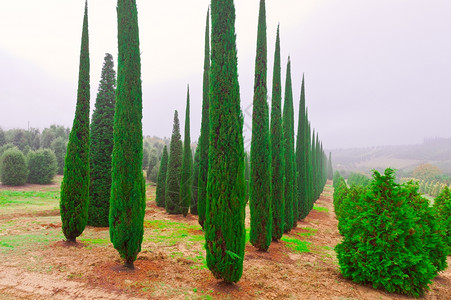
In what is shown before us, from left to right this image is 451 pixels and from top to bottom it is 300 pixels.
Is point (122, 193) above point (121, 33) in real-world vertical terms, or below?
below

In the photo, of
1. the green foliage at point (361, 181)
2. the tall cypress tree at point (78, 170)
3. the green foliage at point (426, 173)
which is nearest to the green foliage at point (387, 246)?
the tall cypress tree at point (78, 170)

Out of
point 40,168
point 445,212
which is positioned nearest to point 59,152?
point 40,168

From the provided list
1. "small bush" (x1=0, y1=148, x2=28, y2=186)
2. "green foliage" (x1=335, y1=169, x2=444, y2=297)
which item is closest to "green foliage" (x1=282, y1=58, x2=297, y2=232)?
"green foliage" (x1=335, y1=169, x2=444, y2=297)

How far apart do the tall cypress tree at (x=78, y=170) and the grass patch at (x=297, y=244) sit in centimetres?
908

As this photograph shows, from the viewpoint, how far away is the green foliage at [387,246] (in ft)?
23.5

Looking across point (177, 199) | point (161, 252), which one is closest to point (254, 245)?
point (161, 252)

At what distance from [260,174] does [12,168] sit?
37.6 meters

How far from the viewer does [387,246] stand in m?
7.32

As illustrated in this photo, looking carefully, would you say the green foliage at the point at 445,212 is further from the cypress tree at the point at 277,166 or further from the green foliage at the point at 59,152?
the green foliage at the point at 59,152

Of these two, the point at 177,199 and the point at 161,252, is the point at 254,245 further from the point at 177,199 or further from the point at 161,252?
the point at 177,199

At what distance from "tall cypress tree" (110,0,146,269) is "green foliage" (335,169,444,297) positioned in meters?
6.59

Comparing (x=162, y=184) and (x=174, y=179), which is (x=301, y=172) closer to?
(x=174, y=179)

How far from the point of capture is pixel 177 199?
65.7 ft

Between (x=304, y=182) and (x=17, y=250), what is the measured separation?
16759 mm
